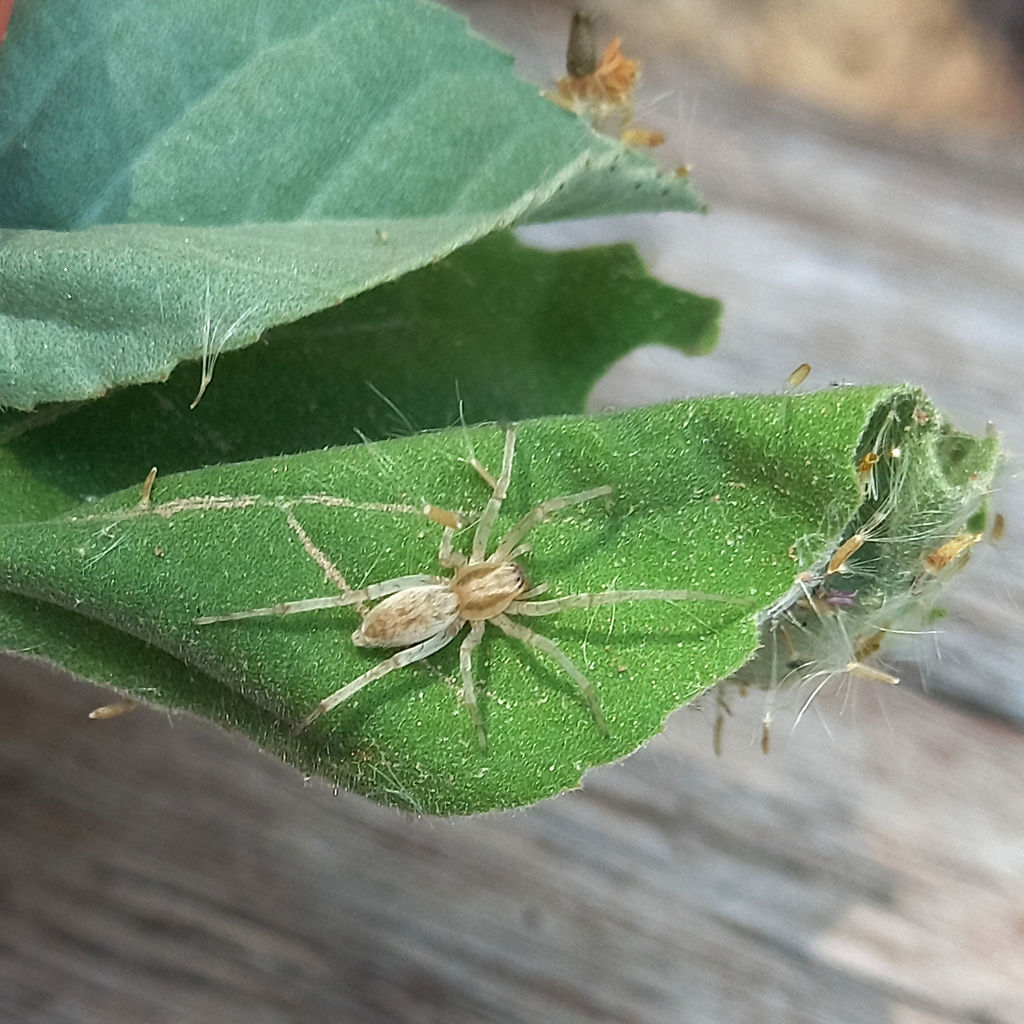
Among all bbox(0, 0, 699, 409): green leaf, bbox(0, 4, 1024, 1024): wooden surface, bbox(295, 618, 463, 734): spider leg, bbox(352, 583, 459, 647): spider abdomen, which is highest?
bbox(0, 0, 699, 409): green leaf

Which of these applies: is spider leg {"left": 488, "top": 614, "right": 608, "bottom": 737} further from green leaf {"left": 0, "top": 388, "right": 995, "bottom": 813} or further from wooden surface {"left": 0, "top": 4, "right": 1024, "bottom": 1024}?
wooden surface {"left": 0, "top": 4, "right": 1024, "bottom": 1024}

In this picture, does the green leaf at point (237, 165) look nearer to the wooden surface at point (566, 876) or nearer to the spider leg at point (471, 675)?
the spider leg at point (471, 675)

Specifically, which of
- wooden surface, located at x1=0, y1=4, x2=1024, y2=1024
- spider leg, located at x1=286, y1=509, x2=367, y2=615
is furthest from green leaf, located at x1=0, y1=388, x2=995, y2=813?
wooden surface, located at x1=0, y1=4, x2=1024, y2=1024

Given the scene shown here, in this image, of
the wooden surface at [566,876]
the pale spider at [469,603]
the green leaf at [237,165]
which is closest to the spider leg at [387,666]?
the pale spider at [469,603]

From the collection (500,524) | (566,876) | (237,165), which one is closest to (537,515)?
(500,524)

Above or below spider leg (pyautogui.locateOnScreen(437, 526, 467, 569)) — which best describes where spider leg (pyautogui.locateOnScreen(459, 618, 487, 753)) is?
below

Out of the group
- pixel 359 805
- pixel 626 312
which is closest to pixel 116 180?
pixel 626 312

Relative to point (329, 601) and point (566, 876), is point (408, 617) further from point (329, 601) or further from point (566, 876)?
point (566, 876)
